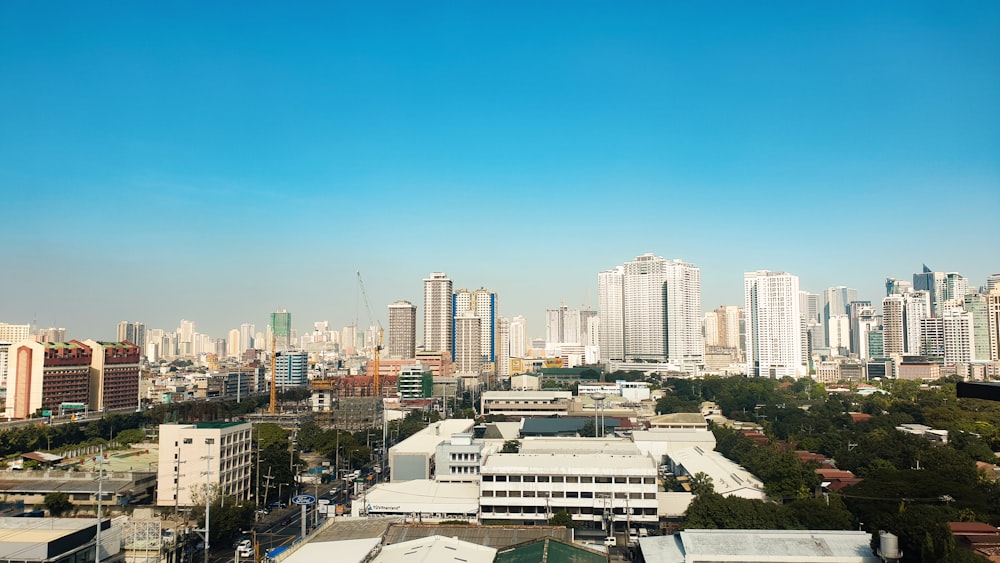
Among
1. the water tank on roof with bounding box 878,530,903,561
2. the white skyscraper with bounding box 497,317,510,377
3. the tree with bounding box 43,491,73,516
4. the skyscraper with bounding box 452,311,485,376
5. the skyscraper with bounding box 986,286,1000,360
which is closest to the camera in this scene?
the water tank on roof with bounding box 878,530,903,561

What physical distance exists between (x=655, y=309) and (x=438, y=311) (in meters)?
16.9

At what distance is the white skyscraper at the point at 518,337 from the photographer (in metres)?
84.6

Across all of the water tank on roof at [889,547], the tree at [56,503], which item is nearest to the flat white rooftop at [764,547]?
the water tank on roof at [889,547]

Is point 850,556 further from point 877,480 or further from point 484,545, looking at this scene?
point 484,545

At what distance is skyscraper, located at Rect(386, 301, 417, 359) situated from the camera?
59094 millimetres

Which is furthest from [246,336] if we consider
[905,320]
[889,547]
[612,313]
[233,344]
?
[889,547]

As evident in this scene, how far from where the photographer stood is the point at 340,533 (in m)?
11.2

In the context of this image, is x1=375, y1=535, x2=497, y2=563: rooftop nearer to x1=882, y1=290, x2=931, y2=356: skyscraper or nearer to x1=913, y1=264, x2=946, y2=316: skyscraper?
x1=882, y1=290, x2=931, y2=356: skyscraper

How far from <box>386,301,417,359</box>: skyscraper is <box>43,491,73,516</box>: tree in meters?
43.4

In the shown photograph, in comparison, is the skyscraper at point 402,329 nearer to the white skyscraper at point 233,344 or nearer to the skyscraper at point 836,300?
the white skyscraper at point 233,344

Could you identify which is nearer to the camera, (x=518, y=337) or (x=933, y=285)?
(x=933, y=285)

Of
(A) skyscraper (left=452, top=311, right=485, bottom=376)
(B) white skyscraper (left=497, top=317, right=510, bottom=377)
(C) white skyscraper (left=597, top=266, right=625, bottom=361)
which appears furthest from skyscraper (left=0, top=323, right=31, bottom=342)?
(C) white skyscraper (left=597, top=266, right=625, bottom=361)

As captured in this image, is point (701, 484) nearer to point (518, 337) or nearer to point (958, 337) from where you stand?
point (958, 337)

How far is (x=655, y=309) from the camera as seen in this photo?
56.5 m
